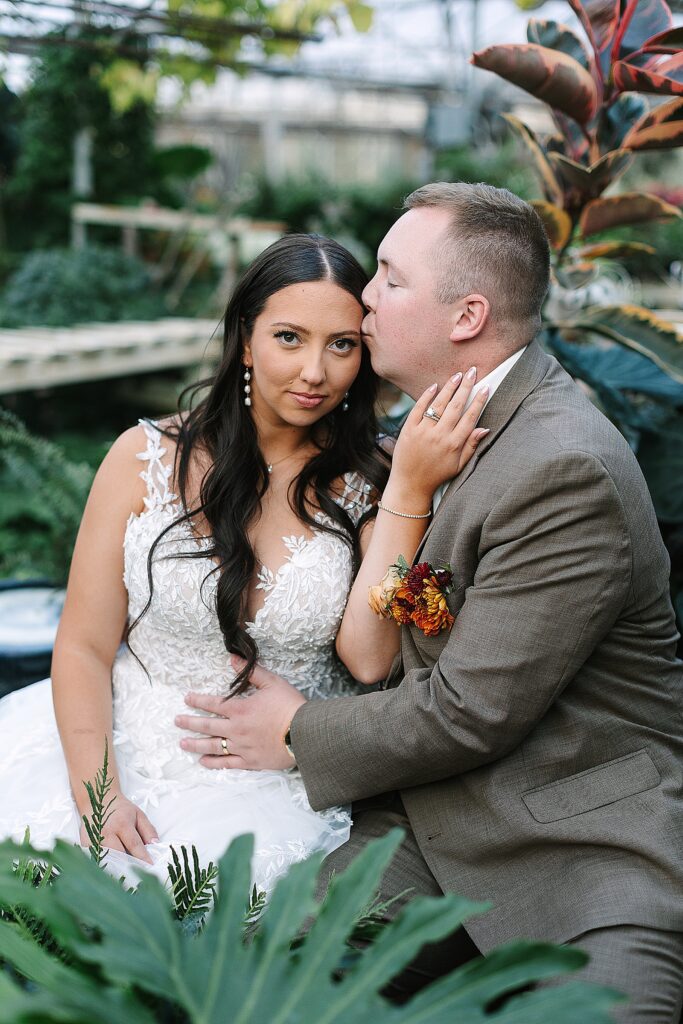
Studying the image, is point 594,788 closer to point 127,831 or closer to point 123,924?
point 127,831

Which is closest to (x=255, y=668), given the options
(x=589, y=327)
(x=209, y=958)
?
(x=209, y=958)

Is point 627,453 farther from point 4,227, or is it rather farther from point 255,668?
point 4,227

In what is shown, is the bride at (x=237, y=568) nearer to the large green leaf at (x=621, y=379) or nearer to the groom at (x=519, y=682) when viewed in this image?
the groom at (x=519, y=682)

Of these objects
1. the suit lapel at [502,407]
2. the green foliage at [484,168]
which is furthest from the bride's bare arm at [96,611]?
the green foliage at [484,168]

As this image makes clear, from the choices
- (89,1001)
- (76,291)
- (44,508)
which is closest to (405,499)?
(89,1001)

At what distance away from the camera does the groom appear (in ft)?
6.03

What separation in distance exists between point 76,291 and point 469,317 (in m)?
6.24

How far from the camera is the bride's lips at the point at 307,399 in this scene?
2264 mm

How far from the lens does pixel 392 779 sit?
203 centimetres

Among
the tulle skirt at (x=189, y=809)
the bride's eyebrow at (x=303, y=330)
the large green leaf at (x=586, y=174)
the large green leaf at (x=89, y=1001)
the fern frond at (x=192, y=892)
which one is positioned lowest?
the tulle skirt at (x=189, y=809)

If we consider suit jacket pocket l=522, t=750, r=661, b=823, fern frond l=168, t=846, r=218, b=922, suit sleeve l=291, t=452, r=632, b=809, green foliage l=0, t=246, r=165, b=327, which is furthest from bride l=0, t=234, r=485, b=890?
green foliage l=0, t=246, r=165, b=327

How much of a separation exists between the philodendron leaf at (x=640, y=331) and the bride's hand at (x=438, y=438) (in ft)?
3.28

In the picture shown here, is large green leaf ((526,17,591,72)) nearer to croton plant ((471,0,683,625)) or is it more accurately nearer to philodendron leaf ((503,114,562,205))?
croton plant ((471,0,683,625))

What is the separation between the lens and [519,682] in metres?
1.85
